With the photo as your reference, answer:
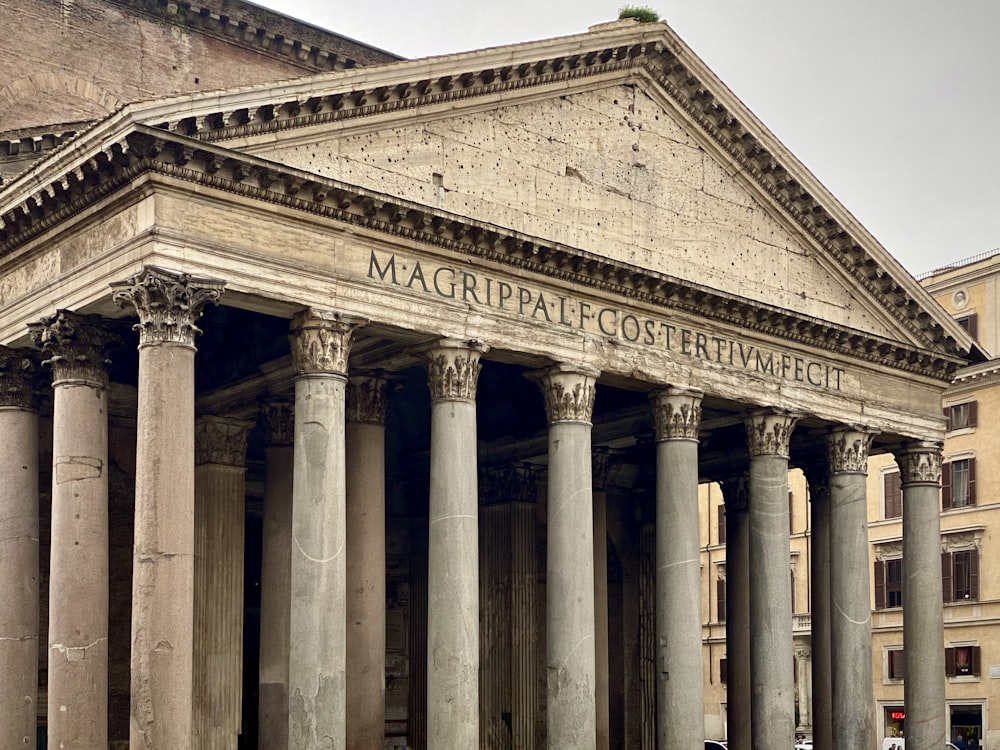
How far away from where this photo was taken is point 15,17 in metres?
24.8

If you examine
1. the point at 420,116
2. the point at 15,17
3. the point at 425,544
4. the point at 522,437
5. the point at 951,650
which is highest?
the point at 15,17

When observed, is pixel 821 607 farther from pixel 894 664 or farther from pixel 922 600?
pixel 894 664

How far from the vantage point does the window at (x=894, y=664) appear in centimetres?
3866

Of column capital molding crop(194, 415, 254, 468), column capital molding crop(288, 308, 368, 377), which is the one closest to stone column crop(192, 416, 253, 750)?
column capital molding crop(194, 415, 254, 468)

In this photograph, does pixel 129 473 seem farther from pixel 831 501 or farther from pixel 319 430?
pixel 831 501

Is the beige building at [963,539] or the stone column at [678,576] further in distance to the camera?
the beige building at [963,539]

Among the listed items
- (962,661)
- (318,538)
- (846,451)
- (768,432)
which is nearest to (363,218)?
(318,538)

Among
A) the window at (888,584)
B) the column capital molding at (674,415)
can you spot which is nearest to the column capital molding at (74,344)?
the column capital molding at (674,415)

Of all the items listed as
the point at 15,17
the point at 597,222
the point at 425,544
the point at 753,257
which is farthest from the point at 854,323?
the point at 15,17

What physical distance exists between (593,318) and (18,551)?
304 inches

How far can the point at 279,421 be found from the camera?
21484 millimetres

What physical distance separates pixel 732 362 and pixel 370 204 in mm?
6864

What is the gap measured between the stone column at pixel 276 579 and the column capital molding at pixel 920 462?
10078 millimetres

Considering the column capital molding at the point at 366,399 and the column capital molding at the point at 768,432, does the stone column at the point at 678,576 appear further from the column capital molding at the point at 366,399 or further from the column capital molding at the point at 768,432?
the column capital molding at the point at 366,399
